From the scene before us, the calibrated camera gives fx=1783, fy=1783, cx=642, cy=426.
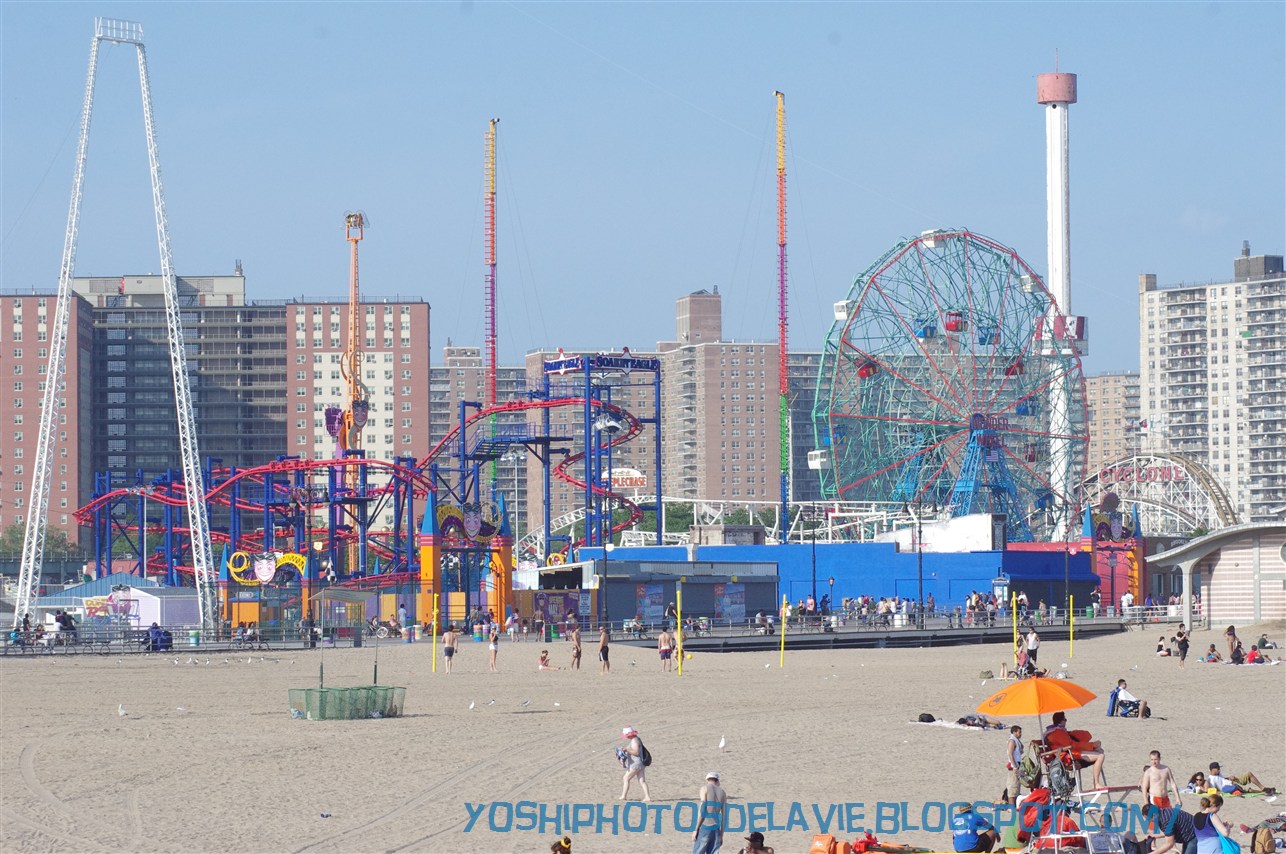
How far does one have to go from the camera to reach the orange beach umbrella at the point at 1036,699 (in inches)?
837

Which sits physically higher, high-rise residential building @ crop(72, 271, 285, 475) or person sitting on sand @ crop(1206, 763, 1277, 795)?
high-rise residential building @ crop(72, 271, 285, 475)

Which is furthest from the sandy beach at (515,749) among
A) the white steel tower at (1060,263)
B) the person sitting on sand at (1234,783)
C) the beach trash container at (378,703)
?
the white steel tower at (1060,263)

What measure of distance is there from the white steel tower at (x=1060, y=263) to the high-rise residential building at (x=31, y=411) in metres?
84.2

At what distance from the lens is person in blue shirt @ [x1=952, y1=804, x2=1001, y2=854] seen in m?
18.2

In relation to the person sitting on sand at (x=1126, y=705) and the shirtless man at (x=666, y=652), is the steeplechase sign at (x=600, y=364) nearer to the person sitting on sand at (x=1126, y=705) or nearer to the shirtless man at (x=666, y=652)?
the shirtless man at (x=666, y=652)

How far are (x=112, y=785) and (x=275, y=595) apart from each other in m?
46.3

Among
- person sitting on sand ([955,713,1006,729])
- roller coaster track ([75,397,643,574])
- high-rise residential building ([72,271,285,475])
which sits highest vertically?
high-rise residential building ([72,271,285,475])

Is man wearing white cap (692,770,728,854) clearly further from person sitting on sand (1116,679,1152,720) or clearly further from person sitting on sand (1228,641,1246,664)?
person sitting on sand (1228,641,1246,664)

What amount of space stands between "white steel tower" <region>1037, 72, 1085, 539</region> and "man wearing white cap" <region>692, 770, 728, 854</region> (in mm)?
77123

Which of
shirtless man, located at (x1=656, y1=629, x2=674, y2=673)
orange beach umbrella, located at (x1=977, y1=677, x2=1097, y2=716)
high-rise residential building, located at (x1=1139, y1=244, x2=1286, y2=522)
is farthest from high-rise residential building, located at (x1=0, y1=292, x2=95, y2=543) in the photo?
orange beach umbrella, located at (x1=977, y1=677, x2=1097, y2=716)

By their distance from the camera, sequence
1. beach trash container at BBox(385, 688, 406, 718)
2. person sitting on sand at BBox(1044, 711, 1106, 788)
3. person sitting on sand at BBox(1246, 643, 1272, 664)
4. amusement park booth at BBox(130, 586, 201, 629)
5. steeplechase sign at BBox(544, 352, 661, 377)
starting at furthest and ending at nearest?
1. steeplechase sign at BBox(544, 352, 661, 377)
2. amusement park booth at BBox(130, 586, 201, 629)
3. person sitting on sand at BBox(1246, 643, 1272, 664)
4. beach trash container at BBox(385, 688, 406, 718)
5. person sitting on sand at BBox(1044, 711, 1106, 788)

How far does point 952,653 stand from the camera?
55000 millimetres

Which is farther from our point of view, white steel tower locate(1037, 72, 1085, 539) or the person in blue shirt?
white steel tower locate(1037, 72, 1085, 539)

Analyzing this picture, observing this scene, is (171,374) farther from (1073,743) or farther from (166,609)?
(1073,743)
